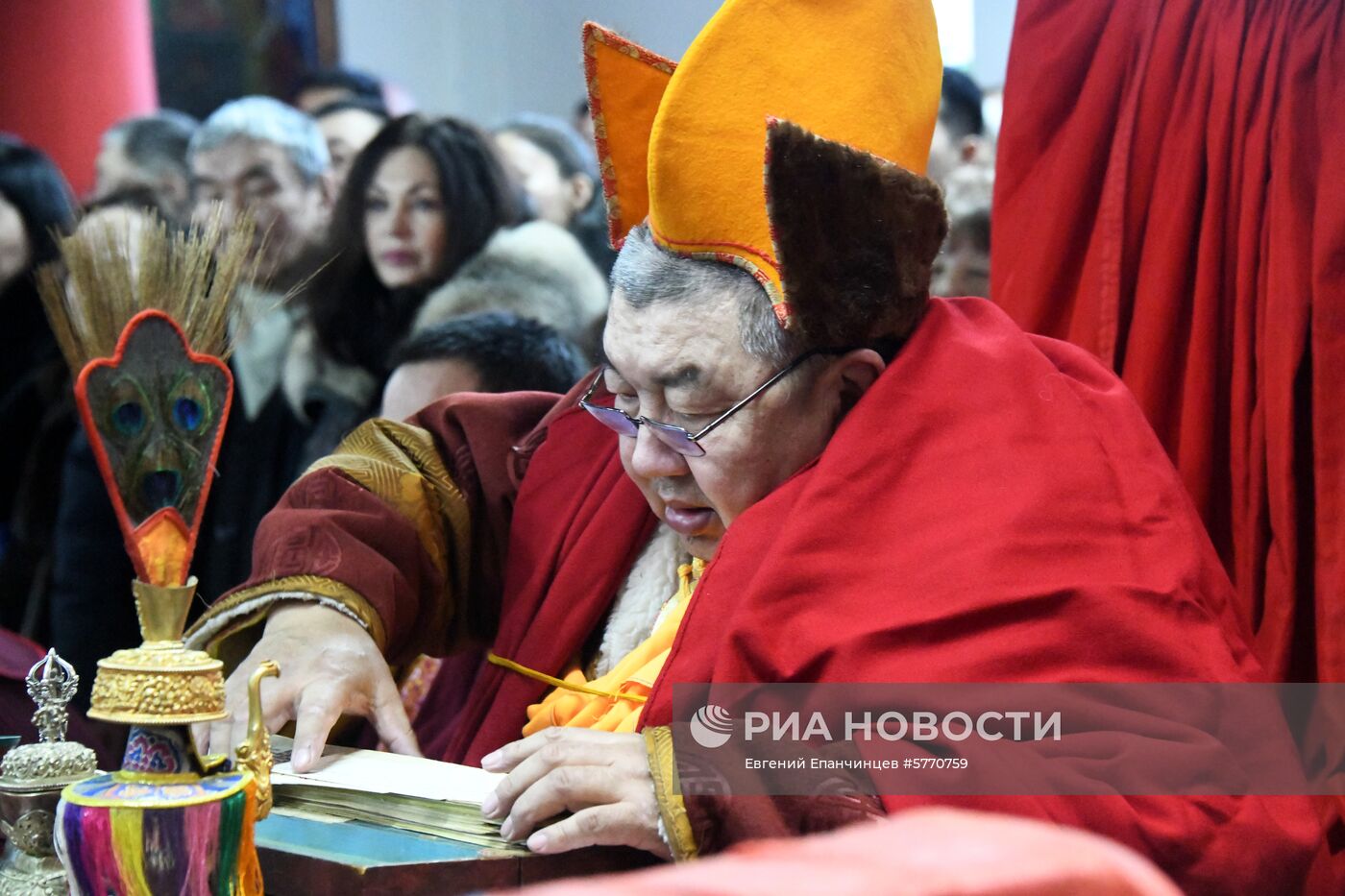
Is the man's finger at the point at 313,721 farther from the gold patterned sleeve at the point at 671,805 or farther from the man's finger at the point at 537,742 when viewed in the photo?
the gold patterned sleeve at the point at 671,805

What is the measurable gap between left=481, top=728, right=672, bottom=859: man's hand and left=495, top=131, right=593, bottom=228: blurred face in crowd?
7.71ft

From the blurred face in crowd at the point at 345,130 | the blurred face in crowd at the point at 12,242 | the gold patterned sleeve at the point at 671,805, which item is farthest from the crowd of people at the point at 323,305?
the gold patterned sleeve at the point at 671,805

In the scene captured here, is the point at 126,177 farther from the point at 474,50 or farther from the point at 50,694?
the point at 50,694

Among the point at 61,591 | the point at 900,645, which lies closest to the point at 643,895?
the point at 900,645

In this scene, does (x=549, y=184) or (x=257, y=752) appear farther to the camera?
(x=549, y=184)

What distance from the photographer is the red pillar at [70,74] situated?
4562 millimetres

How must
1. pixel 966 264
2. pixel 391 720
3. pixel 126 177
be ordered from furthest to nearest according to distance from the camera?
pixel 126 177, pixel 966 264, pixel 391 720

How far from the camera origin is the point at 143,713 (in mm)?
995

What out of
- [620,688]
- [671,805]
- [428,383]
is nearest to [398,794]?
[671,805]

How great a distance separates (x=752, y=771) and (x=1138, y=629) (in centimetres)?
33

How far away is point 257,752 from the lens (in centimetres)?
108

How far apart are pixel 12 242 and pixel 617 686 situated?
7.33 feet

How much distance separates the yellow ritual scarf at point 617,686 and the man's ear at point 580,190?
2007 millimetres

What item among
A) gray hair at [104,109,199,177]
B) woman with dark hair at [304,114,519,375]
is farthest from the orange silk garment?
gray hair at [104,109,199,177]
